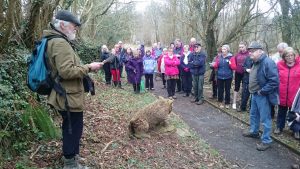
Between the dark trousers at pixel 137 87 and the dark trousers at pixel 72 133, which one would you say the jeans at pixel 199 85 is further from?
the dark trousers at pixel 72 133

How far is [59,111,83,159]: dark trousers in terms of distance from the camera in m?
4.45

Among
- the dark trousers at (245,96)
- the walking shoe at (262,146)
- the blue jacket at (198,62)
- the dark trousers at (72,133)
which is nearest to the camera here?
the dark trousers at (72,133)

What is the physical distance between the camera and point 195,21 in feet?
65.3

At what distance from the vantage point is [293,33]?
1330cm

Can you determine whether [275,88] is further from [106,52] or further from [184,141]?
[106,52]

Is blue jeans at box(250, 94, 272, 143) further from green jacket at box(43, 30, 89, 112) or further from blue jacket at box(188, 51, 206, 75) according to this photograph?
green jacket at box(43, 30, 89, 112)

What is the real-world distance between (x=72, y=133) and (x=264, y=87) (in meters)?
4.42

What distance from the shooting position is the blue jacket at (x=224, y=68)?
10.8 m

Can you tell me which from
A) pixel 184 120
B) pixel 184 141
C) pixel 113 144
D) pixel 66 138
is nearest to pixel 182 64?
pixel 184 120

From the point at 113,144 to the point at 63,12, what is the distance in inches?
110

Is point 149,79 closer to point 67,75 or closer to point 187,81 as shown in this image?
point 187,81

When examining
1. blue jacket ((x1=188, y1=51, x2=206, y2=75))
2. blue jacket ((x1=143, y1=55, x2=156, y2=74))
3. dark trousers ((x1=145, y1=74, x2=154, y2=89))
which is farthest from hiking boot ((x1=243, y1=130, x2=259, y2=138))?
dark trousers ((x1=145, y1=74, x2=154, y2=89))

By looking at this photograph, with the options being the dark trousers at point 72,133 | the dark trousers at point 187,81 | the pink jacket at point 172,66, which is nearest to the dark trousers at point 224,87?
the dark trousers at point 187,81

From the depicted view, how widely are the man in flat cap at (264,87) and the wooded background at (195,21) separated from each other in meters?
4.86
